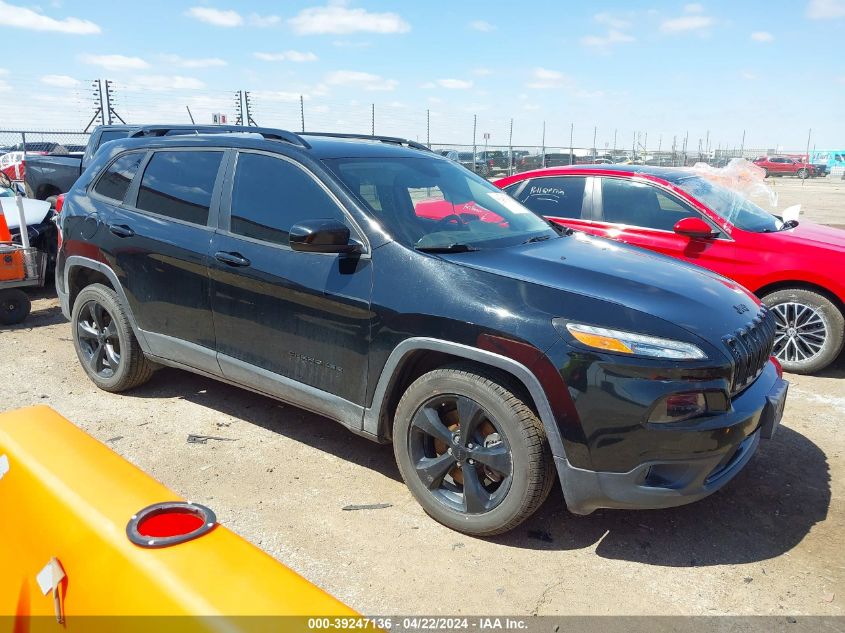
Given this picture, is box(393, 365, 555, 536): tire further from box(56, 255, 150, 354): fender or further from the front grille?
box(56, 255, 150, 354): fender

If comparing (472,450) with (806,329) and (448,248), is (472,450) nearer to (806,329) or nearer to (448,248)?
(448,248)

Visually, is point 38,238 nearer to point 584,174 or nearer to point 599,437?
point 584,174

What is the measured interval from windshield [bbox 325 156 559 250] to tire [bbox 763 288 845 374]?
102 inches

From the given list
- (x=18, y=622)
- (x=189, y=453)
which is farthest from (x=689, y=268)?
(x=18, y=622)

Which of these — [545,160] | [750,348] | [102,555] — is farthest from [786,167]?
[102,555]

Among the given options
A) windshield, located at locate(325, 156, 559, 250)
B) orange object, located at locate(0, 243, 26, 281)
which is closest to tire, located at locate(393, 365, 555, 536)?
windshield, located at locate(325, 156, 559, 250)

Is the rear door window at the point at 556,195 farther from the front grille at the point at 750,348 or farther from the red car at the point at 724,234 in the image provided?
the front grille at the point at 750,348

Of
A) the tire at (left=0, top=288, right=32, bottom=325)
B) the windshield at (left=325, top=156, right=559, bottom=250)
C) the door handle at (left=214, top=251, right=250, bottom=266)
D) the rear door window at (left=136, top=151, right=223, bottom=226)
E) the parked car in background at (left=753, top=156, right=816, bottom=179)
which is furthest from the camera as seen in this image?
the parked car in background at (left=753, top=156, right=816, bottom=179)

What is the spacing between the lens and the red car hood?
214 inches

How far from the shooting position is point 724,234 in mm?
5703

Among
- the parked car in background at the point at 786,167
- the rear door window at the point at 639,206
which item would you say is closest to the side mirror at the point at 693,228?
the rear door window at the point at 639,206

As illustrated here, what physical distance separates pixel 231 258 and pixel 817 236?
4.90 meters

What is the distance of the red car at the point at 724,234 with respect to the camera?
5.38 meters

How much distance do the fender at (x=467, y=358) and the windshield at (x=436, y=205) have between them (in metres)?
0.52
